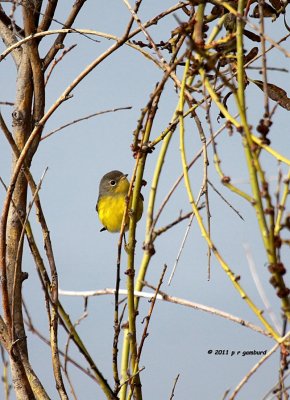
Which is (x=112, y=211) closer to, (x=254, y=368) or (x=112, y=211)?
(x=112, y=211)

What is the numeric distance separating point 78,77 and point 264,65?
1.10 m

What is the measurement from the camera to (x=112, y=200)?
5605 mm

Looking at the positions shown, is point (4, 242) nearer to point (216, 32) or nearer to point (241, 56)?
point (216, 32)

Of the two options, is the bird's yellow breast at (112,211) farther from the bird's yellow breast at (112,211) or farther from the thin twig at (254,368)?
the thin twig at (254,368)

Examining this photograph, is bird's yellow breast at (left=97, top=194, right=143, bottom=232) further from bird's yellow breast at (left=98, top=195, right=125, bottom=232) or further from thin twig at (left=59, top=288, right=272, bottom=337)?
thin twig at (left=59, top=288, right=272, bottom=337)

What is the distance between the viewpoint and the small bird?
17.7ft

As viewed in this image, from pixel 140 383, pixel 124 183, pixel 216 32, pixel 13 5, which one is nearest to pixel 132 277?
pixel 140 383

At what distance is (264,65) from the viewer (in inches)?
→ 73.9

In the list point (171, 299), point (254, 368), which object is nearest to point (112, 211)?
point (171, 299)

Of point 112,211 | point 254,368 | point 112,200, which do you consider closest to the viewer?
point 254,368

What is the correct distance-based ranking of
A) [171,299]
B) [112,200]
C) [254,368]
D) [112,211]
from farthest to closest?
1. [112,200]
2. [112,211]
3. [171,299]
4. [254,368]

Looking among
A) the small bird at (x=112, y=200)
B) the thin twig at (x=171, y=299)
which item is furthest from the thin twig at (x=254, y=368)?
the small bird at (x=112, y=200)

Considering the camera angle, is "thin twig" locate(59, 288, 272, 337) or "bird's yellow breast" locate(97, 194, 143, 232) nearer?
"thin twig" locate(59, 288, 272, 337)

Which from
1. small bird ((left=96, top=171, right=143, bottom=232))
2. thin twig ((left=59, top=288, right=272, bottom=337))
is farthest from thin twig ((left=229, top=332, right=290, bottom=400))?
small bird ((left=96, top=171, right=143, bottom=232))
